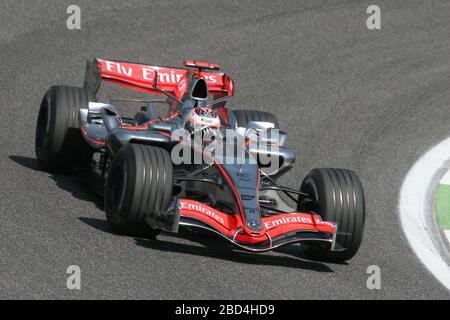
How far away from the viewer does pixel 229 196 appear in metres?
9.89

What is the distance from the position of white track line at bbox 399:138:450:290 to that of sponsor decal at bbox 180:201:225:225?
209cm

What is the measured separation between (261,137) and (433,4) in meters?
9.70

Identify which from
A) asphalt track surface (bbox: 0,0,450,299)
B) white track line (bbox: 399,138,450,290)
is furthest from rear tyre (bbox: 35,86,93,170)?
white track line (bbox: 399,138,450,290)

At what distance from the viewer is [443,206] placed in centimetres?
1222

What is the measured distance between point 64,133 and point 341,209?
3379mm

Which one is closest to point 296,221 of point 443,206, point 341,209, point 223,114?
point 341,209

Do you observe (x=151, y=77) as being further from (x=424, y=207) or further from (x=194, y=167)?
(x=424, y=207)

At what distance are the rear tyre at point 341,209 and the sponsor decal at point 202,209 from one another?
3.32ft

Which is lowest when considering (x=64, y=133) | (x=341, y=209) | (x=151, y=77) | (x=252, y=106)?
(x=341, y=209)

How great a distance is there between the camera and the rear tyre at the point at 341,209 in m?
9.89

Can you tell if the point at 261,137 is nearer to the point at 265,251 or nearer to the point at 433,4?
the point at 265,251

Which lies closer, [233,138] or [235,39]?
[233,138]

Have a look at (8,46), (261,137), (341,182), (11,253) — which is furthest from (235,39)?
(11,253)

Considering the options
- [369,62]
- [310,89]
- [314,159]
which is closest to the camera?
[314,159]
